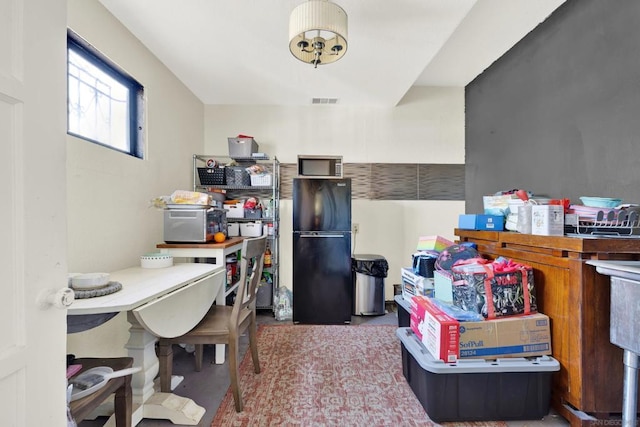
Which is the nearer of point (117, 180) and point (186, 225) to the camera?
point (117, 180)

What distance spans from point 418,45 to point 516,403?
241cm

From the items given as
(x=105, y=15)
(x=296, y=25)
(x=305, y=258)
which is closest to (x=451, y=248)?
(x=305, y=258)

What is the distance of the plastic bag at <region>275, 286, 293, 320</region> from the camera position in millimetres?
2979

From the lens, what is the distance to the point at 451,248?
196cm

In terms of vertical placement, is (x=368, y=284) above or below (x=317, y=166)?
below

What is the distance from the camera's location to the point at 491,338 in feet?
4.82

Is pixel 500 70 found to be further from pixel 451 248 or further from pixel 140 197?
pixel 140 197

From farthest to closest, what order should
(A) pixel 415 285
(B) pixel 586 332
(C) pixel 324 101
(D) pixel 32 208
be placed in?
(C) pixel 324 101 → (A) pixel 415 285 → (B) pixel 586 332 → (D) pixel 32 208

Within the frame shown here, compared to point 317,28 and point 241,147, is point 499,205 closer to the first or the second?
point 317,28

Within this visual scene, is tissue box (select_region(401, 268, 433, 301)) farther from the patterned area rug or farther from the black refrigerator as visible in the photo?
the black refrigerator

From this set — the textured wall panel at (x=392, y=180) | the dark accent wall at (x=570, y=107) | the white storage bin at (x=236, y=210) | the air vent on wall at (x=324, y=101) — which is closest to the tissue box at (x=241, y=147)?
the white storage bin at (x=236, y=210)

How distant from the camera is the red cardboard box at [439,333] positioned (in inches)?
56.4

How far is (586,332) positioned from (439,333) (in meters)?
0.65

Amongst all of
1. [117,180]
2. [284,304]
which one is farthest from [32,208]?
[284,304]
